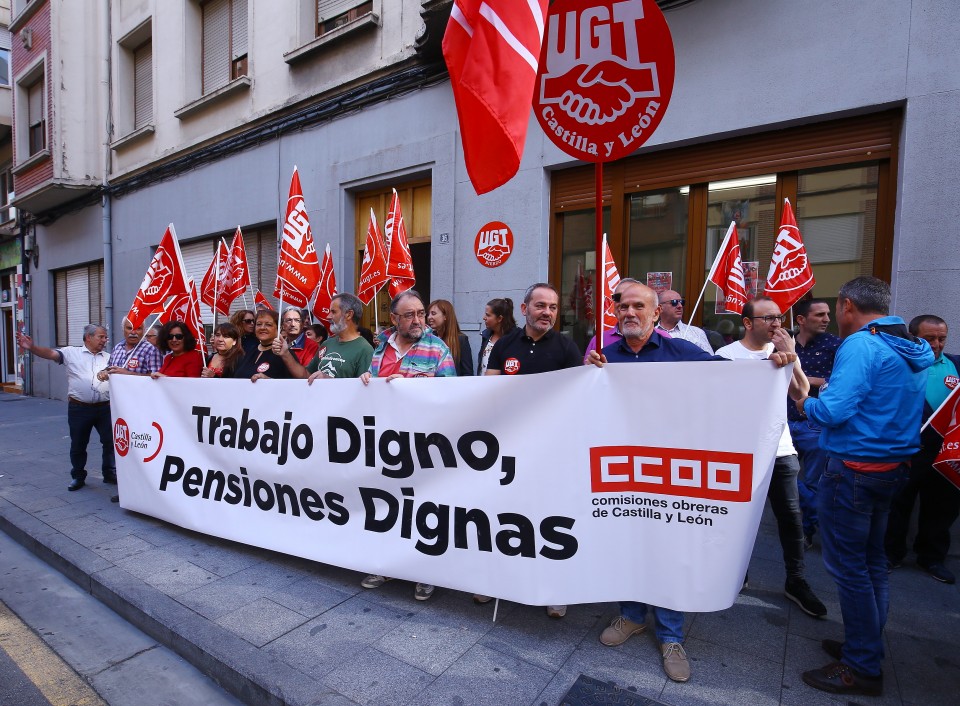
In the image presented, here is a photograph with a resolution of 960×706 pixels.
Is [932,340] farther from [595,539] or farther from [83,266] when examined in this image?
[83,266]

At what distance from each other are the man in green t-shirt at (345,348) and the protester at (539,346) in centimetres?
106

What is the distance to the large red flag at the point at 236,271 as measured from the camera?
612cm

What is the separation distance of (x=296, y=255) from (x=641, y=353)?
405cm

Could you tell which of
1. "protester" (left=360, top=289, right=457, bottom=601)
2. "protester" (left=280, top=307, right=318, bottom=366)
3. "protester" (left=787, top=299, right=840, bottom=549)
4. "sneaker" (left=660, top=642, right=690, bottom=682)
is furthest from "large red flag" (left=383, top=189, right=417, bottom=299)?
"sneaker" (left=660, top=642, right=690, bottom=682)

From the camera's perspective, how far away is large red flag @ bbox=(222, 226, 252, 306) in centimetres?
612

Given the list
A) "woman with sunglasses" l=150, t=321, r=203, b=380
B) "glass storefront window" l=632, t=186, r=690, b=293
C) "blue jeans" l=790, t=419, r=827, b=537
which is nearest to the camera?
"blue jeans" l=790, t=419, r=827, b=537

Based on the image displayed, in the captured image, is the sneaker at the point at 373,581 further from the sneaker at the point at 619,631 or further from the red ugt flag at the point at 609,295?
the red ugt flag at the point at 609,295

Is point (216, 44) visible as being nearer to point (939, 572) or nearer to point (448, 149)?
point (448, 149)

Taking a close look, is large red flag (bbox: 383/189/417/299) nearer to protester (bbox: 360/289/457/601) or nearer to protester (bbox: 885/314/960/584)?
protester (bbox: 360/289/457/601)

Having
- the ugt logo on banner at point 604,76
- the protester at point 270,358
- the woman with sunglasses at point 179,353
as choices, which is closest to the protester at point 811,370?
the ugt logo on banner at point 604,76

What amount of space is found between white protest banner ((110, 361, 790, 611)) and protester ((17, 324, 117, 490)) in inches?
110

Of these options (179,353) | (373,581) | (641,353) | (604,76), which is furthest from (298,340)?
(604,76)

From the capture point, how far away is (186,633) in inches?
116

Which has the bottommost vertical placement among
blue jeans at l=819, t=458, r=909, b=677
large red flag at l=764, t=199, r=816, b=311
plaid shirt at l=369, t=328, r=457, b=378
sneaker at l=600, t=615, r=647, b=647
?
sneaker at l=600, t=615, r=647, b=647
